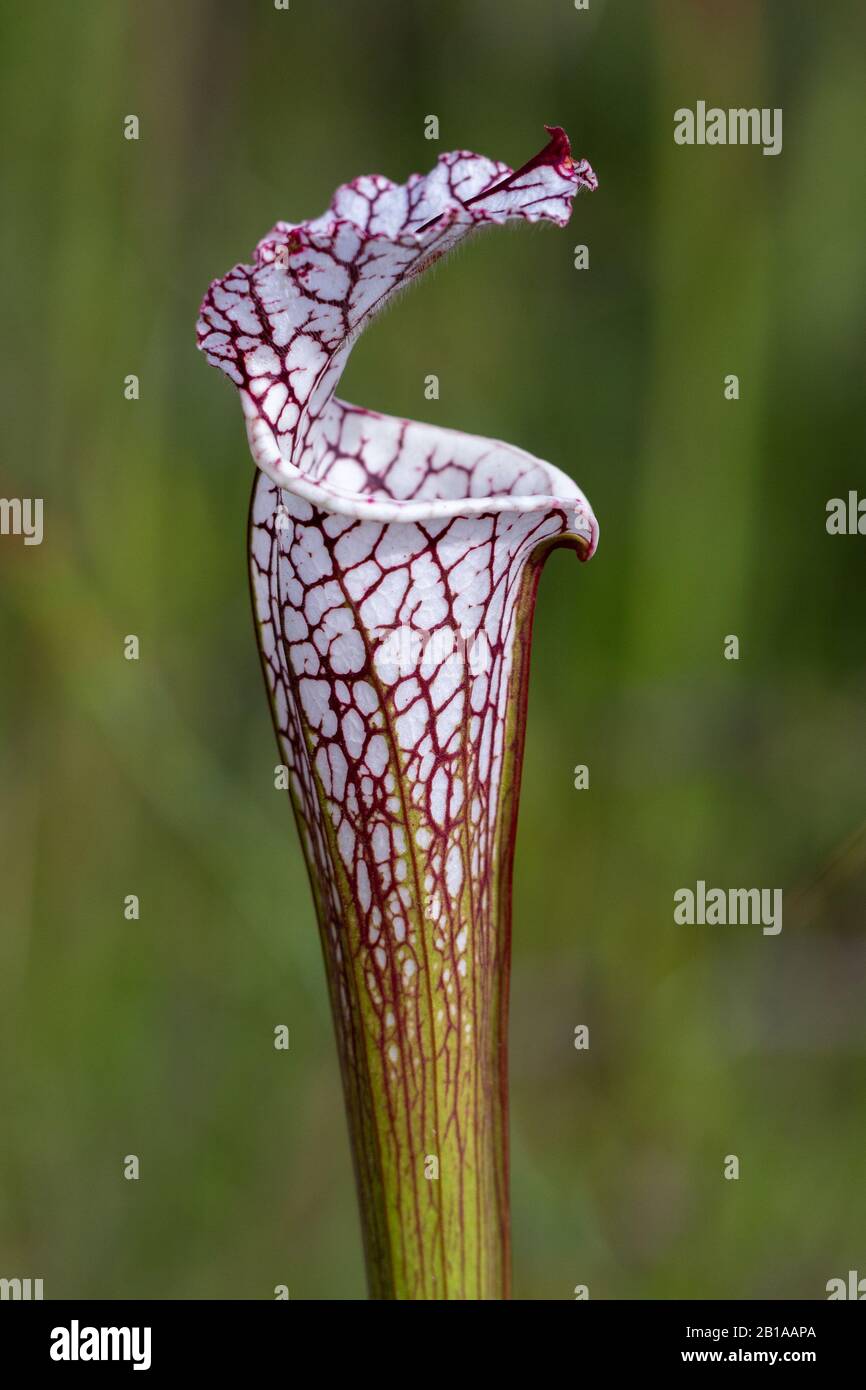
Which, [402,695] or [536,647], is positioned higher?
[536,647]

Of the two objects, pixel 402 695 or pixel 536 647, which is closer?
pixel 402 695

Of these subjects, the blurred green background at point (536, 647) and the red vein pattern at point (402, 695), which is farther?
the blurred green background at point (536, 647)

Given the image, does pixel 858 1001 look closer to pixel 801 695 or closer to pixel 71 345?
pixel 801 695

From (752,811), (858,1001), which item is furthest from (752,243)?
(858,1001)

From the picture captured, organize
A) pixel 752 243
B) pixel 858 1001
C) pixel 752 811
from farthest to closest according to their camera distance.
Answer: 1. pixel 752 811
2. pixel 858 1001
3. pixel 752 243
